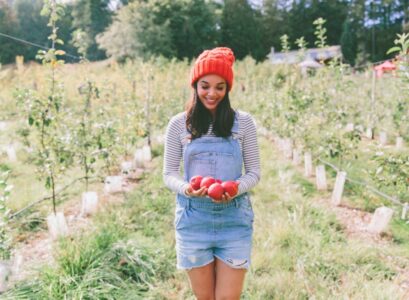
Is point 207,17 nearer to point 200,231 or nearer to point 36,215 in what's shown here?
A: point 36,215

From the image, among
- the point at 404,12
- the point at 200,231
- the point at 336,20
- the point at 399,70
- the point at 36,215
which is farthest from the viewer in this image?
the point at 336,20

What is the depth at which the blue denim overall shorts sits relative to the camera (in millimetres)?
1765

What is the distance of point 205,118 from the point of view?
1827 millimetres

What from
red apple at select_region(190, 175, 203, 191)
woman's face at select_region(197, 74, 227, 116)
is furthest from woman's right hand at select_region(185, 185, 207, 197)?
woman's face at select_region(197, 74, 227, 116)

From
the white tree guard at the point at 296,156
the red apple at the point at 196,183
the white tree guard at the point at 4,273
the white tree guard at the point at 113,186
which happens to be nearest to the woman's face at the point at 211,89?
the red apple at the point at 196,183

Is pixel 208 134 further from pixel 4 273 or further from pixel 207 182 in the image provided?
pixel 4 273

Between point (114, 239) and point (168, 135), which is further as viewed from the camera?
point (114, 239)

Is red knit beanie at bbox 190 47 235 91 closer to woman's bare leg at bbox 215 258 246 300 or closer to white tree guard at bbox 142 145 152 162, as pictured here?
woman's bare leg at bbox 215 258 246 300

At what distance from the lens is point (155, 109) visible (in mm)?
8023

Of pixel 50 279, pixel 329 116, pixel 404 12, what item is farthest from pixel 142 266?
pixel 404 12

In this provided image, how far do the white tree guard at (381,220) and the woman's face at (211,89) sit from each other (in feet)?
8.66

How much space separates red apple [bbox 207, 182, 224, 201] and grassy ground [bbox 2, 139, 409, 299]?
1.35 metres

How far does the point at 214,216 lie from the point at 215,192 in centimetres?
25

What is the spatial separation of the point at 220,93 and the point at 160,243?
191 cm
